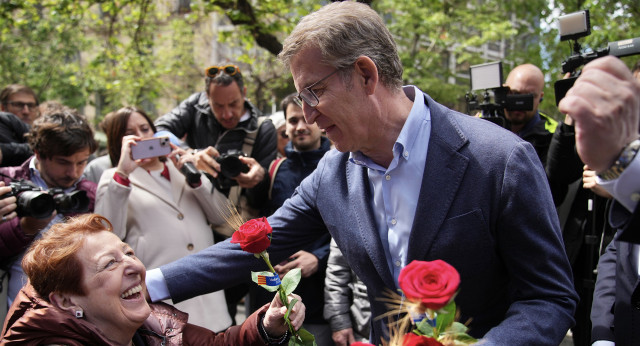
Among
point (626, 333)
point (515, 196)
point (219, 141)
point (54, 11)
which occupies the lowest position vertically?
point (626, 333)

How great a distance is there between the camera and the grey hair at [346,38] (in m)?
1.86

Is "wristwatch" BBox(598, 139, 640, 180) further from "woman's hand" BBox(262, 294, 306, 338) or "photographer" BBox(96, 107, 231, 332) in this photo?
"photographer" BBox(96, 107, 231, 332)

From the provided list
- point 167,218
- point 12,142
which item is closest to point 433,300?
point 167,218

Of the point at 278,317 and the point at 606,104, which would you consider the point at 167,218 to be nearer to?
the point at 278,317

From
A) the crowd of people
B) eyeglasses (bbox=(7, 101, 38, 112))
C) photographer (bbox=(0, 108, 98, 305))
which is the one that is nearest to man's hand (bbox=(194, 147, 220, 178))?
the crowd of people

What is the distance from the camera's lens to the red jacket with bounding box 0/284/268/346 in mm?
1949

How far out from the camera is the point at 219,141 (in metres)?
4.18

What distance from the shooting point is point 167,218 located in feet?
11.3

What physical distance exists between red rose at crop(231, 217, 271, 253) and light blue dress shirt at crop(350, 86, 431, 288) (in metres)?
0.49

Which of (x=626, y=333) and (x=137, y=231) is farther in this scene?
(x=137, y=231)

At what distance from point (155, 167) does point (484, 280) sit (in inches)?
96.4

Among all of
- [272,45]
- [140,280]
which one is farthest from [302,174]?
[272,45]

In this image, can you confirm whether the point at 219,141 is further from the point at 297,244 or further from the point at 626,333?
the point at 626,333

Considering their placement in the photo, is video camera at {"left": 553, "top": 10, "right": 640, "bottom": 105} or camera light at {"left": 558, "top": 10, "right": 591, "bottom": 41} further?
camera light at {"left": 558, "top": 10, "right": 591, "bottom": 41}
